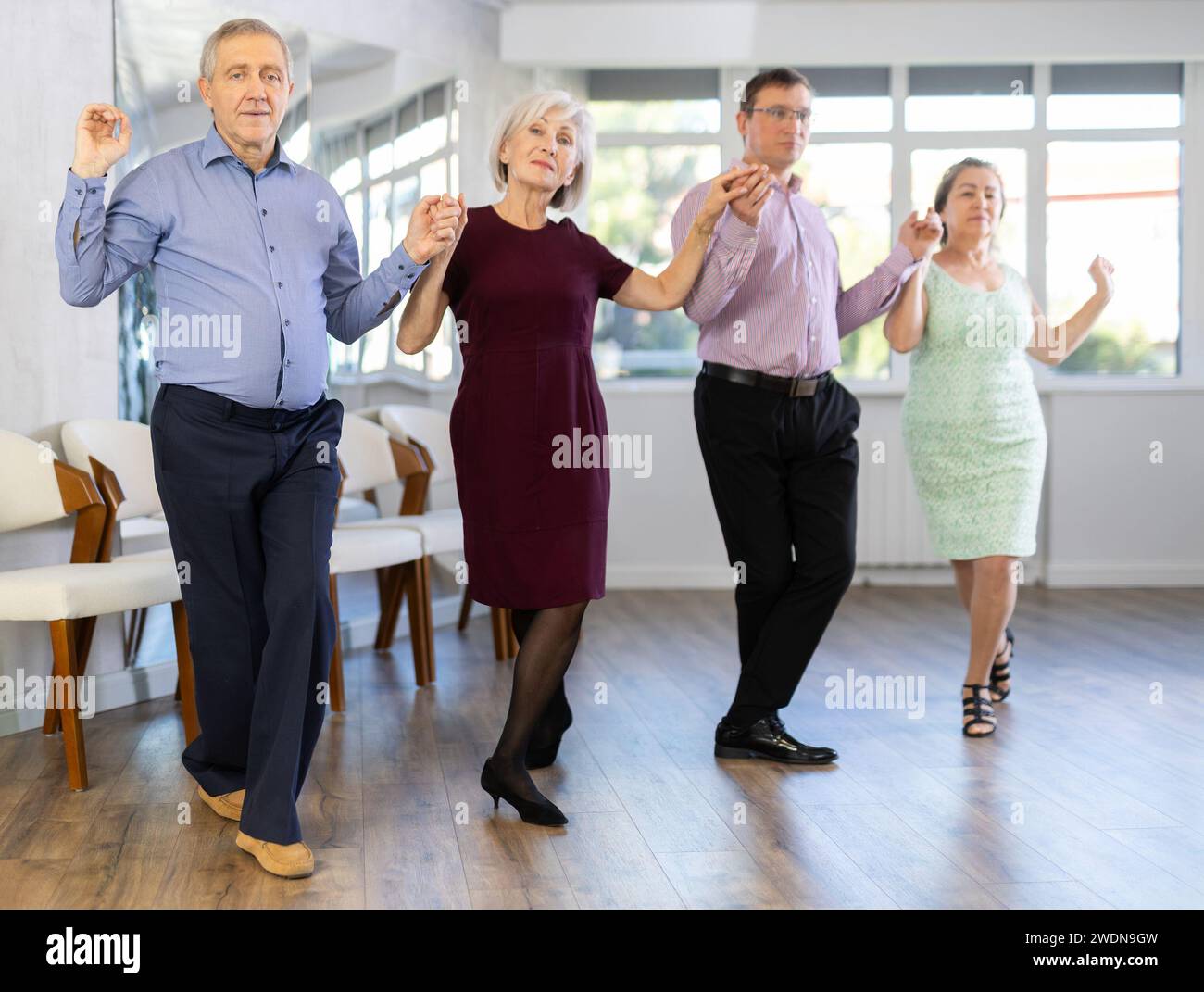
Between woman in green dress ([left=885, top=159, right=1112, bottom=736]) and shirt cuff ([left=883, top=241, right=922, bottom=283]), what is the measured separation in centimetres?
26

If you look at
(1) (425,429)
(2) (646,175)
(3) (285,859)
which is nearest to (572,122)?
(3) (285,859)

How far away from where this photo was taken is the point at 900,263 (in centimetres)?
367

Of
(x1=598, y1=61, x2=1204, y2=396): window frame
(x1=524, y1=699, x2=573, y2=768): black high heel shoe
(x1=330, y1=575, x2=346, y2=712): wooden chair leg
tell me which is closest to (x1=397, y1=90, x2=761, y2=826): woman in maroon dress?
(x1=524, y1=699, x2=573, y2=768): black high heel shoe

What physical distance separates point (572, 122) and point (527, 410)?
664mm

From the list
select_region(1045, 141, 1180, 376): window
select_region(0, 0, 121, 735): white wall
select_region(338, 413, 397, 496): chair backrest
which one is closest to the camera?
select_region(0, 0, 121, 735): white wall

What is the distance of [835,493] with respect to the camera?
11.7 feet

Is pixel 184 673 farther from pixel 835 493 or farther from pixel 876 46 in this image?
pixel 876 46

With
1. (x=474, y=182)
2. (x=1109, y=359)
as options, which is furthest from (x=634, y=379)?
(x=1109, y=359)

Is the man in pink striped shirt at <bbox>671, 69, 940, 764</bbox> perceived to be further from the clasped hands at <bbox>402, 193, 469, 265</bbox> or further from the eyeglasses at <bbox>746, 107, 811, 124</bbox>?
the clasped hands at <bbox>402, 193, 469, 265</bbox>

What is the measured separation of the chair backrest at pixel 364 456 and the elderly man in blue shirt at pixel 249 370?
207cm

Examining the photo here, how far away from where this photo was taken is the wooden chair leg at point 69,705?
11.0 feet

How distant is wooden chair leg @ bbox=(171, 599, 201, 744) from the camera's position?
12.2ft

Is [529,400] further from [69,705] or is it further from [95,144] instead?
[69,705]

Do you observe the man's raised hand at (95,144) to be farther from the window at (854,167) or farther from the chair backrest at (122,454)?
the window at (854,167)
